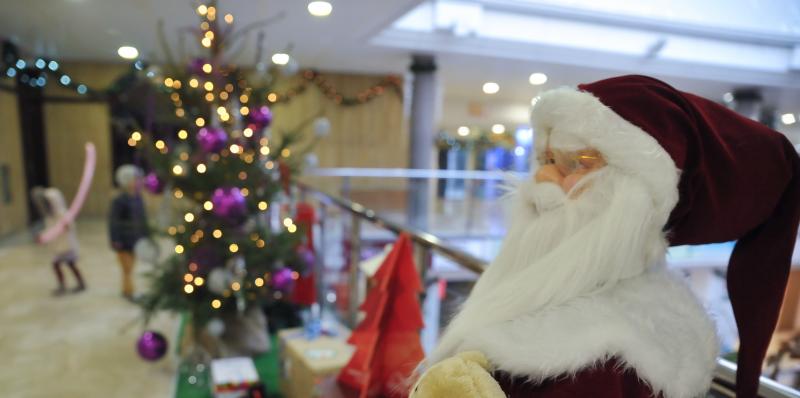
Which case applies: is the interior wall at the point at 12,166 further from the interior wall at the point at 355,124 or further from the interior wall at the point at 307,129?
the interior wall at the point at 355,124

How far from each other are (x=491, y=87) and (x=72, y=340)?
7.83m

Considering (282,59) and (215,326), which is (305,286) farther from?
(282,59)

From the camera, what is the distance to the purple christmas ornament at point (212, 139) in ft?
7.99

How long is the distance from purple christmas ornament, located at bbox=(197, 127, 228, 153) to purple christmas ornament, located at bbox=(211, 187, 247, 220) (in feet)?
0.72

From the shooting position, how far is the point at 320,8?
399 cm

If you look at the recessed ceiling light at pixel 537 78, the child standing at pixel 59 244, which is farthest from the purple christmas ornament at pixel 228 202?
the recessed ceiling light at pixel 537 78

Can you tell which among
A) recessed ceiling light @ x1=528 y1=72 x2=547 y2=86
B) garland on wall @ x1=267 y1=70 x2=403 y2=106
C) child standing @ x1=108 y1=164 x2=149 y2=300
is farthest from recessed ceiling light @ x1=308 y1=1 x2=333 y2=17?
recessed ceiling light @ x1=528 y1=72 x2=547 y2=86

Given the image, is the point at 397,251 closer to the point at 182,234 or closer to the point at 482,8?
the point at 182,234

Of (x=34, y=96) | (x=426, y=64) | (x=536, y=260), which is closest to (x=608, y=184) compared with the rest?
(x=536, y=260)

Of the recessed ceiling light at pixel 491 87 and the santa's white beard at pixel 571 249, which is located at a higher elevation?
the recessed ceiling light at pixel 491 87

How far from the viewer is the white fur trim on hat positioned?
2.07ft

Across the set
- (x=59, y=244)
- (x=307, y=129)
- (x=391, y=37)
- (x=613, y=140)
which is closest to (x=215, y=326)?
(x=613, y=140)

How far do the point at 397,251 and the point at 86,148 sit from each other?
769 centimetres

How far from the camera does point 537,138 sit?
80cm
